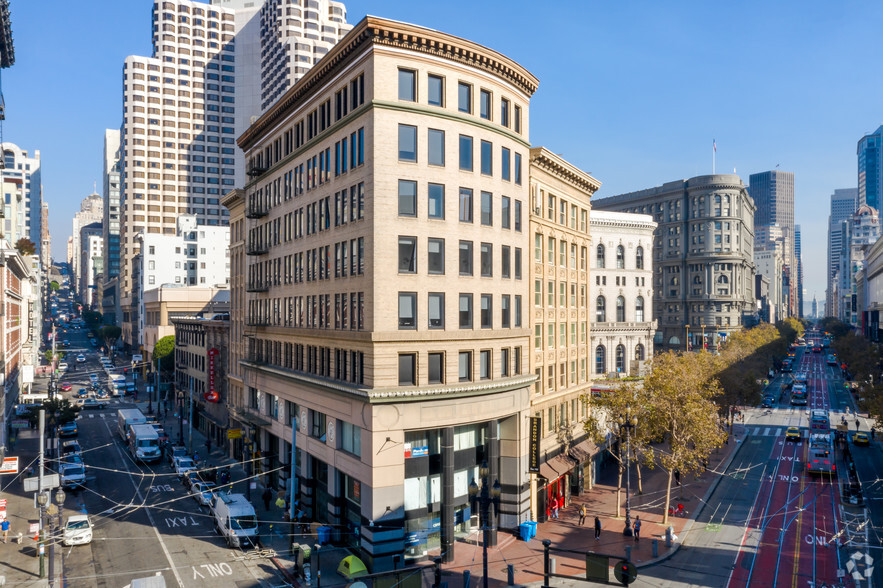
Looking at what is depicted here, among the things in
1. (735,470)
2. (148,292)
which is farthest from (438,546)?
(148,292)

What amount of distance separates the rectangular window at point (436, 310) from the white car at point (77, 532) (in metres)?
23.5

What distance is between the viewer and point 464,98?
117 feet

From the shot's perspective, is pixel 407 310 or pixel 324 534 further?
pixel 324 534

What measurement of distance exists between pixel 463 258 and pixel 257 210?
79.4ft

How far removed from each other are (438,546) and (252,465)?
23098 mm

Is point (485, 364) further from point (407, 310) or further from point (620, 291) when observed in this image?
point (620, 291)

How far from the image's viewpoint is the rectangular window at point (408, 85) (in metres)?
33.3

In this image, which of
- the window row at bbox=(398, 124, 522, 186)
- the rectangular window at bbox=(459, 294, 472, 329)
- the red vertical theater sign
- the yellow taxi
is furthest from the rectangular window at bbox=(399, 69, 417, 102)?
the yellow taxi

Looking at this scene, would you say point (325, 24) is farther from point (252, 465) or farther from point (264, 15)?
point (252, 465)

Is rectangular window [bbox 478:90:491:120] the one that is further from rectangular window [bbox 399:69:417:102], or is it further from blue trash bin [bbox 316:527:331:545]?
blue trash bin [bbox 316:527:331:545]

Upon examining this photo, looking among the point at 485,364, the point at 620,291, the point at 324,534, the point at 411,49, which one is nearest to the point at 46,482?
the point at 324,534

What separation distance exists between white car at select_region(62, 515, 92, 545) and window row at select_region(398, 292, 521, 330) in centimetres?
2230

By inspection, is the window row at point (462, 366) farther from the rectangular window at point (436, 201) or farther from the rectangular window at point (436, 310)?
the rectangular window at point (436, 201)

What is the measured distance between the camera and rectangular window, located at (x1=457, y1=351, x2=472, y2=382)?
35.5 metres
